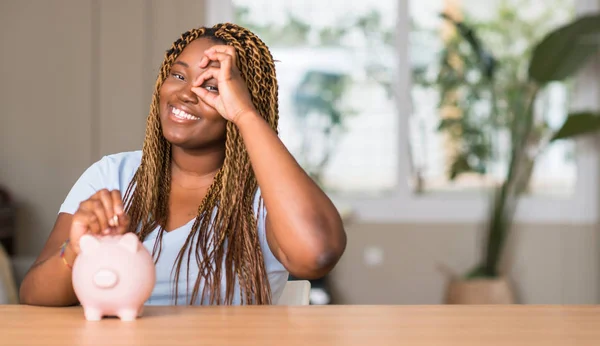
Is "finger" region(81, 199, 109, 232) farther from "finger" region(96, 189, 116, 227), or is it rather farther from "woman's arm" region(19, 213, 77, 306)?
"woman's arm" region(19, 213, 77, 306)

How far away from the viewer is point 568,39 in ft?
14.0

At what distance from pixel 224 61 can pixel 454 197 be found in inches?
138

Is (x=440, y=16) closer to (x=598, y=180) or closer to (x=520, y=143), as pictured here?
(x=520, y=143)

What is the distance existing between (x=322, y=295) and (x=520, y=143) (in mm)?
1323

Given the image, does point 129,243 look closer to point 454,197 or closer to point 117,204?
point 117,204

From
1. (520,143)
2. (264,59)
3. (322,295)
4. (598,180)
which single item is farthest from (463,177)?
(264,59)

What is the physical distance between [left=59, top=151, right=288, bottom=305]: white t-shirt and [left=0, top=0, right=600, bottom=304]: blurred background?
3040mm

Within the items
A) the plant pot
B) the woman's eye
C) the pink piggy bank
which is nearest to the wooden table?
the pink piggy bank

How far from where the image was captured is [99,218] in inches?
45.4

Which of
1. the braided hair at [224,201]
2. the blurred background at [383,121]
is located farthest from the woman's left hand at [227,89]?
the blurred background at [383,121]

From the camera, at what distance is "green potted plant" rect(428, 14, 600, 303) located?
4246mm

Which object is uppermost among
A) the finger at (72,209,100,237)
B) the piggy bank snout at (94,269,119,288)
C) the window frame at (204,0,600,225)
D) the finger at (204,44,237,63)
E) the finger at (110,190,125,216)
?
the finger at (204,44,237,63)

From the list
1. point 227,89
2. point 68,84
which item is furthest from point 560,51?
point 227,89

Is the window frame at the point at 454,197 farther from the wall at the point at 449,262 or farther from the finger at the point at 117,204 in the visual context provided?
the finger at the point at 117,204
